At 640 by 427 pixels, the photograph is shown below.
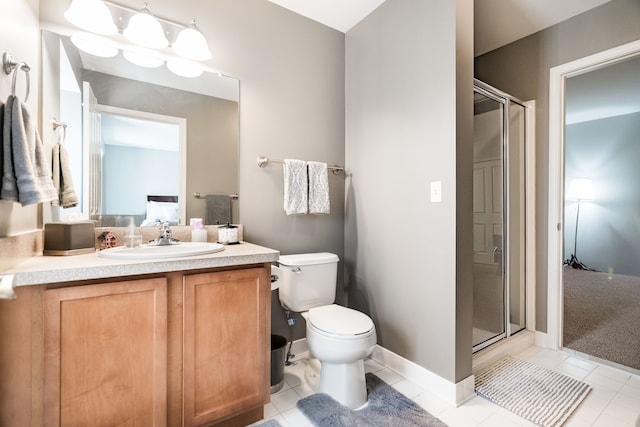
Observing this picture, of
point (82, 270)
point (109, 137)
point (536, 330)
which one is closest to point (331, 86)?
point (109, 137)

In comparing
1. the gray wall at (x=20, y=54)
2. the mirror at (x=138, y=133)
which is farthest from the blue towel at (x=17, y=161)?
the mirror at (x=138, y=133)

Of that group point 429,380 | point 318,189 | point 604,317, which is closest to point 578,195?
point 604,317

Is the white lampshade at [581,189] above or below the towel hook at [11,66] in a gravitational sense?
below

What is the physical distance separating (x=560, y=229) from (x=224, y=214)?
8.06 ft

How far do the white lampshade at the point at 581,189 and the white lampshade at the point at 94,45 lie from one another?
6.42m

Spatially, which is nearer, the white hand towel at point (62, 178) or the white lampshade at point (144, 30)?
the white hand towel at point (62, 178)

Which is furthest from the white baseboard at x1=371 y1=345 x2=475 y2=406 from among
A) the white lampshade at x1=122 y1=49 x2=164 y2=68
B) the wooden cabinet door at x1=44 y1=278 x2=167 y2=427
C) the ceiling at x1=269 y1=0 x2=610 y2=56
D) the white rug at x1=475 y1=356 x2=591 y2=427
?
the ceiling at x1=269 y1=0 x2=610 y2=56

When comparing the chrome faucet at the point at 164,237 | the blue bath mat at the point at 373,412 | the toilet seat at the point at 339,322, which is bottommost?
the blue bath mat at the point at 373,412

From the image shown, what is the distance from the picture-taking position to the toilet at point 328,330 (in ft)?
4.86

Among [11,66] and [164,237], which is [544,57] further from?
[11,66]

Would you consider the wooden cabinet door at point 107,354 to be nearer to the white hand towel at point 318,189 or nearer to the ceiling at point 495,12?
the white hand towel at point 318,189

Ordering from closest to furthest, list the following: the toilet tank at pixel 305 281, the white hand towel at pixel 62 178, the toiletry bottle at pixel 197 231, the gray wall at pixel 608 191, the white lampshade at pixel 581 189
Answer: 1. the white hand towel at pixel 62 178
2. the toiletry bottle at pixel 197 231
3. the toilet tank at pixel 305 281
4. the gray wall at pixel 608 191
5. the white lampshade at pixel 581 189

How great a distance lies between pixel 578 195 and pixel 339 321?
5.50m

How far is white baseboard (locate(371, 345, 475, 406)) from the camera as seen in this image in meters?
1.58
